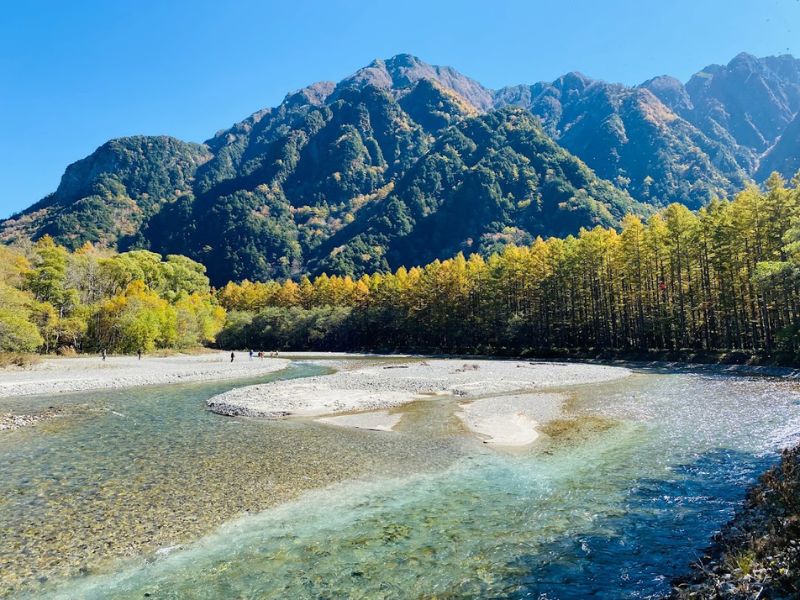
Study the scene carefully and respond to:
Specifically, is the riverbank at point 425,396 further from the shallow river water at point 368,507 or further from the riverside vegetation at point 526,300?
the riverside vegetation at point 526,300

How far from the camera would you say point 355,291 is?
122562mm

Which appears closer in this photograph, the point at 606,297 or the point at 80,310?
the point at 606,297

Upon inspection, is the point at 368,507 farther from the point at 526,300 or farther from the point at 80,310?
the point at 80,310

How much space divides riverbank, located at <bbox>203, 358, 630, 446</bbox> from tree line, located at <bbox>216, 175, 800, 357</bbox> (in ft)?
47.6

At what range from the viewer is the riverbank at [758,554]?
5652 millimetres

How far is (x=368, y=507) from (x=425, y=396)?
20.0 meters

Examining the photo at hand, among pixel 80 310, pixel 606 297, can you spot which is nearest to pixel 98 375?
pixel 80 310

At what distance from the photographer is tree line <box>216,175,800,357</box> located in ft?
148

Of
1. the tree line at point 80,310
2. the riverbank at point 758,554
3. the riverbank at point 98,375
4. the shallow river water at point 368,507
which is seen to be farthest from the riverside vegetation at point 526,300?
the riverbank at point 758,554

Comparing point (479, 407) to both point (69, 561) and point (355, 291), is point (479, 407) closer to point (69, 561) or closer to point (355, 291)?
point (69, 561)

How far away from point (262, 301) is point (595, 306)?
99.4 m

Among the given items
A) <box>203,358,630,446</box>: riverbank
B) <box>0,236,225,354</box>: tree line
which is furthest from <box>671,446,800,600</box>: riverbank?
<box>0,236,225,354</box>: tree line

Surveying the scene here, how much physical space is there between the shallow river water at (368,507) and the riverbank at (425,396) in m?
1.85

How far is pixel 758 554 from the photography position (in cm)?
666
